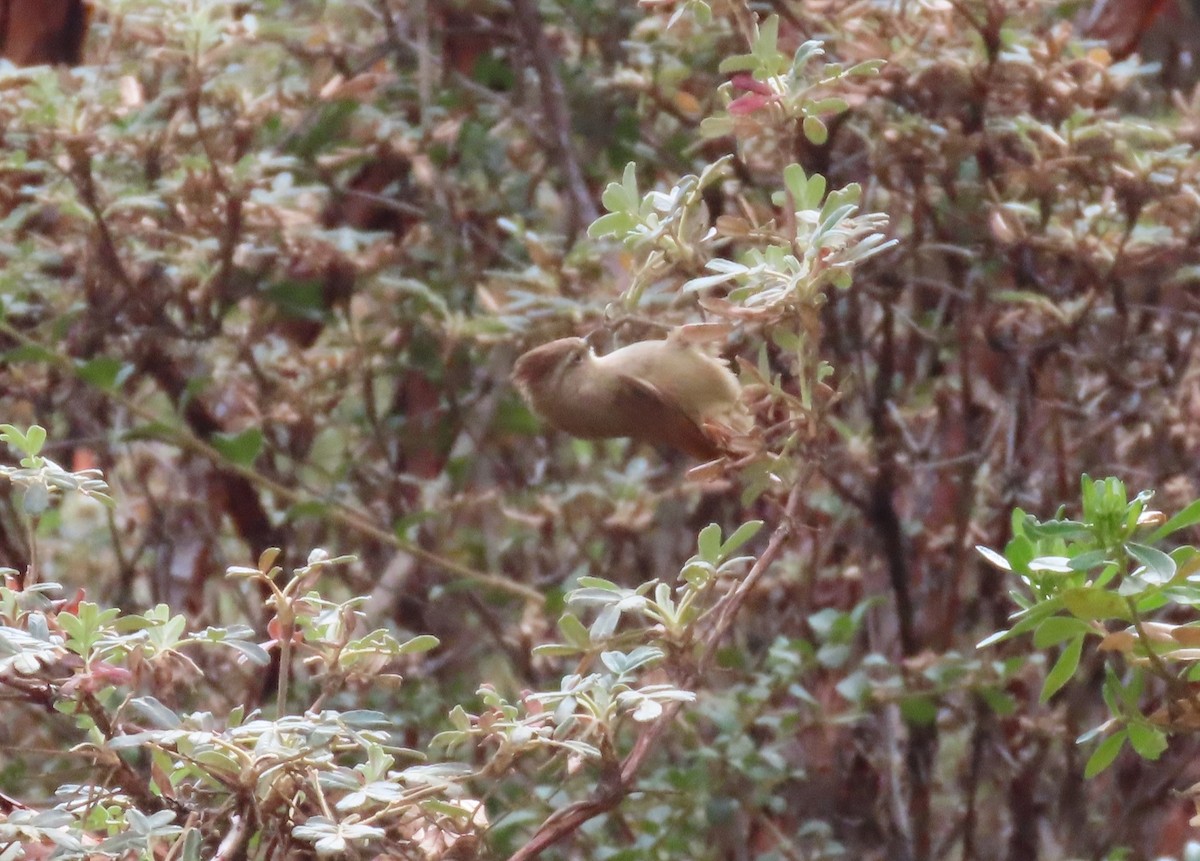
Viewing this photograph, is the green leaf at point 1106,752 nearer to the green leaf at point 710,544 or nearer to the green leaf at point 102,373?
the green leaf at point 710,544

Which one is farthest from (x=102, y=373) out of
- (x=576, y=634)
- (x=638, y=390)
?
(x=576, y=634)

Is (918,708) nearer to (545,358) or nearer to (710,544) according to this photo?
(545,358)

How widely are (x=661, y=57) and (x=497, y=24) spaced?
506mm

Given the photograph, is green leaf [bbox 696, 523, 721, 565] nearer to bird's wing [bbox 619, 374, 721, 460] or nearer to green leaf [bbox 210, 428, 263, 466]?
bird's wing [bbox 619, 374, 721, 460]

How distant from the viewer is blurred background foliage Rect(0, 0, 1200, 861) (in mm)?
1672

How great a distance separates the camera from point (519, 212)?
2279mm

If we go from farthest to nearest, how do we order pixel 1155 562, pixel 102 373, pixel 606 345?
1. pixel 102 373
2. pixel 606 345
3. pixel 1155 562

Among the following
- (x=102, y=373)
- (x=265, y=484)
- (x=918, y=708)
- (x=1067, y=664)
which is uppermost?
(x=1067, y=664)

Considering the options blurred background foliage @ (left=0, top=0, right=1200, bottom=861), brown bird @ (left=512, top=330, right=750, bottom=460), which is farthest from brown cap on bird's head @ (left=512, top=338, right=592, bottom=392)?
blurred background foliage @ (left=0, top=0, right=1200, bottom=861)

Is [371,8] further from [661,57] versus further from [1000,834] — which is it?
[1000,834]

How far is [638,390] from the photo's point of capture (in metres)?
1.17

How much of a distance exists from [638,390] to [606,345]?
0.31m

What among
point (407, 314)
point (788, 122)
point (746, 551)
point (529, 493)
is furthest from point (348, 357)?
point (788, 122)

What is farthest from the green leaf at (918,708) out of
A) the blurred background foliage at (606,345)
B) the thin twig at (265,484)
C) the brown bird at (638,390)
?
the brown bird at (638,390)
